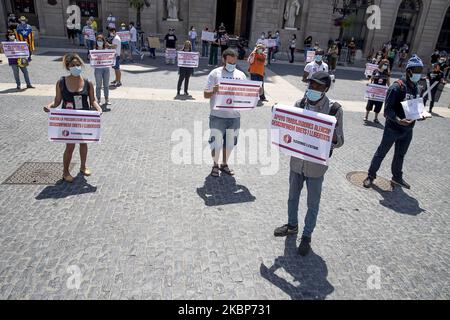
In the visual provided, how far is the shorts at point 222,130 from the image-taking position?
18.8ft

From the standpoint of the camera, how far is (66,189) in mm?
5250

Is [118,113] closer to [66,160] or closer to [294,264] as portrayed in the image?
[66,160]

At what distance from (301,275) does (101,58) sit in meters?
8.11

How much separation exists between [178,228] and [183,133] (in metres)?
3.93

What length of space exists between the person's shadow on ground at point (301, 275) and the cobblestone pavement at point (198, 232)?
1 centimetres

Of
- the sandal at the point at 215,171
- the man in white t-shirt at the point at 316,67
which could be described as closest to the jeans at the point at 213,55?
the man in white t-shirt at the point at 316,67

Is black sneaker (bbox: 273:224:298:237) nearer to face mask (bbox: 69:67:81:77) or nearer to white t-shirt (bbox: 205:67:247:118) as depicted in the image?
white t-shirt (bbox: 205:67:247:118)

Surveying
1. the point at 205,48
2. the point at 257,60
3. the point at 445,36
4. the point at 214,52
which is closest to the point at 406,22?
the point at 445,36

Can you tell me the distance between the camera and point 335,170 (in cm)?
674

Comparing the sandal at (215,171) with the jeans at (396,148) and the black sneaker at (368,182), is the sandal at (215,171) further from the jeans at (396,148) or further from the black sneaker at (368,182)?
the jeans at (396,148)

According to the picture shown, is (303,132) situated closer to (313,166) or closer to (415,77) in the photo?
(313,166)

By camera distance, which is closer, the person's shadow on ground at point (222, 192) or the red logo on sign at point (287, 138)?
the red logo on sign at point (287, 138)

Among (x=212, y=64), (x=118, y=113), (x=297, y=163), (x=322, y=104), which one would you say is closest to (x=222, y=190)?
(x=297, y=163)

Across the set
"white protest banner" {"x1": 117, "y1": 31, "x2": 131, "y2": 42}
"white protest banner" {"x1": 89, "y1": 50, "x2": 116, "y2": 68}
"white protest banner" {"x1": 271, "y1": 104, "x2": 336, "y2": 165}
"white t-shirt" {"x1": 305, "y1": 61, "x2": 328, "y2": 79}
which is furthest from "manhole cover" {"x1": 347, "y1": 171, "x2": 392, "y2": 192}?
"white protest banner" {"x1": 117, "y1": 31, "x2": 131, "y2": 42}
